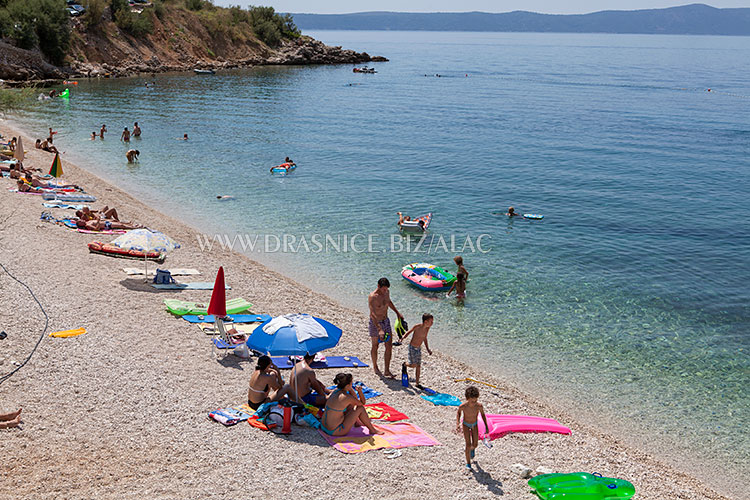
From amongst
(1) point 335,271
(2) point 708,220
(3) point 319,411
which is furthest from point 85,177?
(2) point 708,220

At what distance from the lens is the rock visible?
9.82 metres

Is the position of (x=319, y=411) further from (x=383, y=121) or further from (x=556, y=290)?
(x=383, y=121)

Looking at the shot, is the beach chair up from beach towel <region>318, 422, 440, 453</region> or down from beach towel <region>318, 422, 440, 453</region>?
up

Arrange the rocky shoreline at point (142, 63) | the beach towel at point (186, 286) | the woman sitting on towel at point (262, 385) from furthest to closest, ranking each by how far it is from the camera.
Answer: the rocky shoreline at point (142, 63) → the beach towel at point (186, 286) → the woman sitting on towel at point (262, 385)

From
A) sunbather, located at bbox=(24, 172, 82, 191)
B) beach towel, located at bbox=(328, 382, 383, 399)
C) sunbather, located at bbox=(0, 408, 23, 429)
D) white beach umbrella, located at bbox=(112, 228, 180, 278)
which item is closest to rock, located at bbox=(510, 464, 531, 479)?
beach towel, located at bbox=(328, 382, 383, 399)

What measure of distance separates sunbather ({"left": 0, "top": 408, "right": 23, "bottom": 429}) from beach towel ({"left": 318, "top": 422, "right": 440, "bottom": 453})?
4.58 meters

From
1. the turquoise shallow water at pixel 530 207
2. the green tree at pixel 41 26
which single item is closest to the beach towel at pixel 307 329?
the turquoise shallow water at pixel 530 207

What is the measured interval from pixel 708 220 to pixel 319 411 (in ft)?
76.9

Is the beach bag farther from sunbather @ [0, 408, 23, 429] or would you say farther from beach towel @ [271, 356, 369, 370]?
sunbather @ [0, 408, 23, 429]

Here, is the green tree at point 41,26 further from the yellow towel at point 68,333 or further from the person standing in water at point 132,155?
the yellow towel at point 68,333

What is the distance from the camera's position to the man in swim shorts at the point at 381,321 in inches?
496

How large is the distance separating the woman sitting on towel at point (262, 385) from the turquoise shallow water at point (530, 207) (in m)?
6.11

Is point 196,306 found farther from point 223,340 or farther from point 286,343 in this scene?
point 286,343

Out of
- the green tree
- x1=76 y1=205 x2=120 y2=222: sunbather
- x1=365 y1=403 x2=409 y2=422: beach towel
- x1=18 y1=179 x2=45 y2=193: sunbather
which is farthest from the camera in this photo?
the green tree
